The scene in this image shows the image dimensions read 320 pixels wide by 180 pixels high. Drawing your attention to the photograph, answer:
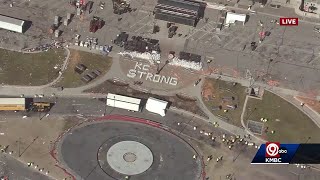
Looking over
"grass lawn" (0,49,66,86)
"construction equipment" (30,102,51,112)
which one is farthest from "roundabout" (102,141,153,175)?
"grass lawn" (0,49,66,86)

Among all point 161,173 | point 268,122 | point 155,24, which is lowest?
point 161,173

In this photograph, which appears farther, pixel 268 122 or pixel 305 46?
pixel 305 46

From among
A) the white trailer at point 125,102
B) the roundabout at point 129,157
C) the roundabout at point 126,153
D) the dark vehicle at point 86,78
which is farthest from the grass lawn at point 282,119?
the dark vehicle at point 86,78

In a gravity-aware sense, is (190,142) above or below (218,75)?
below

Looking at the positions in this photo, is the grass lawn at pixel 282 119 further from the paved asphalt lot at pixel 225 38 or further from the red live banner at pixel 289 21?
the red live banner at pixel 289 21

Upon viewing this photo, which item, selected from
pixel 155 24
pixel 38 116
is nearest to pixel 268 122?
pixel 155 24

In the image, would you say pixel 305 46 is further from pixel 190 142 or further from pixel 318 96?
pixel 190 142
